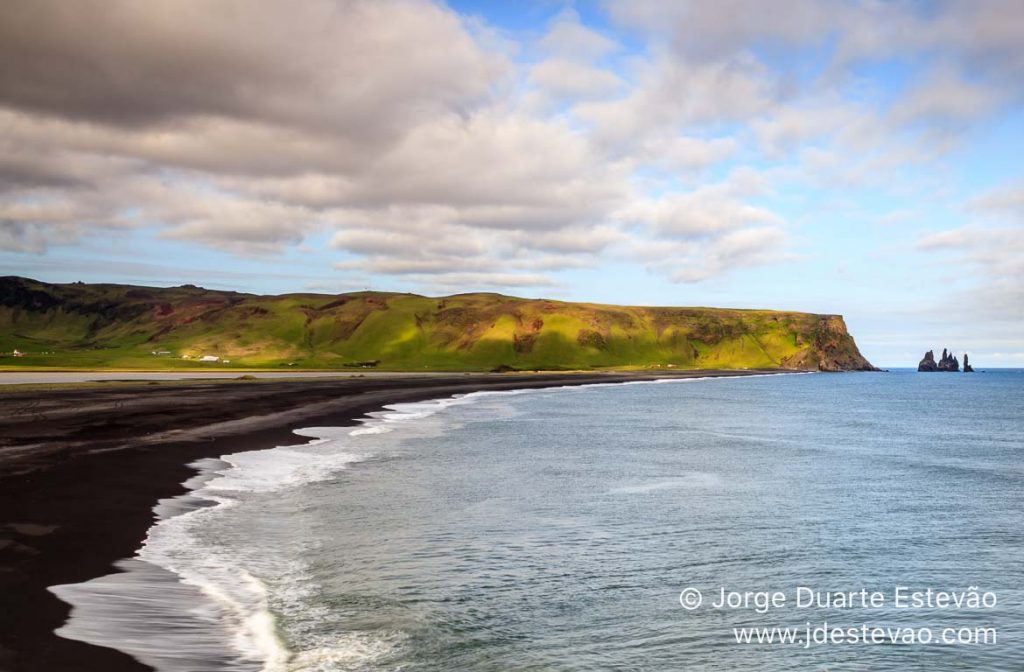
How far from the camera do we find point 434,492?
87.5 ft

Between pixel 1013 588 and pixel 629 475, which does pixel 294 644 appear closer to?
pixel 1013 588

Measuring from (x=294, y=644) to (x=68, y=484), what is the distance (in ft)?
53.2

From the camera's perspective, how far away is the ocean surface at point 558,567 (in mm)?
11703

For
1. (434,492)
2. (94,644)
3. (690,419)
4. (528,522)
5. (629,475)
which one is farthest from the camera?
(690,419)

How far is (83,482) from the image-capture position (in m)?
24.0

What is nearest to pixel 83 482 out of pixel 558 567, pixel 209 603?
pixel 209 603

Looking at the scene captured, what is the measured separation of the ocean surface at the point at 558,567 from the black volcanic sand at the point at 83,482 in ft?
1.96

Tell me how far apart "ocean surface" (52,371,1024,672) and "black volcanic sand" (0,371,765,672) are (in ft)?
1.96

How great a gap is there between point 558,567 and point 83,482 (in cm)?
1683

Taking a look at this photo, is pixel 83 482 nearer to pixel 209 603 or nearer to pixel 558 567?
pixel 209 603

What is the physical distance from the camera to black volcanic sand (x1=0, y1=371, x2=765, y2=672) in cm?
1094

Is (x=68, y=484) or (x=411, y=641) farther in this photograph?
(x=68, y=484)

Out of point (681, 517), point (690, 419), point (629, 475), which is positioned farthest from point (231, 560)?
point (690, 419)

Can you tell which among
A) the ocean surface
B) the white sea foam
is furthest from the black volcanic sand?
the ocean surface
